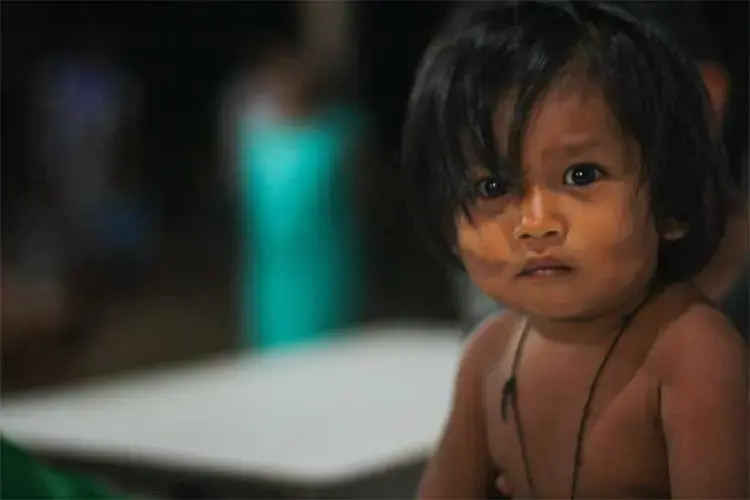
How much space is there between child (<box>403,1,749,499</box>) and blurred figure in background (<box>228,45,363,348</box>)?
153 millimetres

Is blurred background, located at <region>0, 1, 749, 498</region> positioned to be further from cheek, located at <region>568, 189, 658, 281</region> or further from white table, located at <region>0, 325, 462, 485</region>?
cheek, located at <region>568, 189, 658, 281</region>

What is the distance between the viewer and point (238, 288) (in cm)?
56

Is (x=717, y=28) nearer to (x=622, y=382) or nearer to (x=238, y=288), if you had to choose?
(x=622, y=382)

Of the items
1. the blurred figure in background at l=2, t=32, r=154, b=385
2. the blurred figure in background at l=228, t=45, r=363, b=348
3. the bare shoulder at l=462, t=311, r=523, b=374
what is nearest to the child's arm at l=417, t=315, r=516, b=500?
the bare shoulder at l=462, t=311, r=523, b=374

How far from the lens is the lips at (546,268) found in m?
0.31

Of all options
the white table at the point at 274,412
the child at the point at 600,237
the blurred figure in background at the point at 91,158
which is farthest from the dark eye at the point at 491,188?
the blurred figure in background at the point at 91,158

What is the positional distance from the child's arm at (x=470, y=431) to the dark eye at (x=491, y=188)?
44 mm

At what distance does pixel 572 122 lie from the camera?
0.30 metres

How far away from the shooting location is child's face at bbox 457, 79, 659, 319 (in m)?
0.30

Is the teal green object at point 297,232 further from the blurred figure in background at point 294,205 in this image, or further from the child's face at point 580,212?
the child's face at point 580,212

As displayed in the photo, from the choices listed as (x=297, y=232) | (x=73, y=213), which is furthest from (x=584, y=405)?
(x=73, y=213)

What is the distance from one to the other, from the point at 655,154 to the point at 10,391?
392 millimetres

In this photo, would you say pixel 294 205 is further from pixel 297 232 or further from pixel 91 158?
pixel 91 158

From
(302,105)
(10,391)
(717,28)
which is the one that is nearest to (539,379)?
(717,28)
